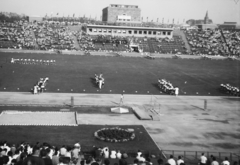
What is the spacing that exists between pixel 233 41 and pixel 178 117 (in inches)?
3642

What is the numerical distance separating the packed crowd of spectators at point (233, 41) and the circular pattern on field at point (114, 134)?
289ft

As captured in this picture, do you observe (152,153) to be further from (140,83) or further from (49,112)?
(140,83)

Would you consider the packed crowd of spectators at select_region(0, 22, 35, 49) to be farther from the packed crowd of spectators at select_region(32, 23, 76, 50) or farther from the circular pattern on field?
the circular pattern on field

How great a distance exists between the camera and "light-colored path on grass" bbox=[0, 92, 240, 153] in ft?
75.7

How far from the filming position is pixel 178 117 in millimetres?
29828

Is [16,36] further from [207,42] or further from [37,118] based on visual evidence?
[37,118]

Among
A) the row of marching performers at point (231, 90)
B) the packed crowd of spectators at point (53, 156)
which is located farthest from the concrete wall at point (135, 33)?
the packed crowd of spectators at point (53, 156)

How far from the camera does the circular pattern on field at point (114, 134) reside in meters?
22.1

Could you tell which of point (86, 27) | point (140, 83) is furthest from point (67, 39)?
point (140, 83)

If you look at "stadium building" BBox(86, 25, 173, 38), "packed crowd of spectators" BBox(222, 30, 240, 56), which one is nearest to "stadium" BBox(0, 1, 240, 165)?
"stadium building" BBox(86, 25, 173, 38)

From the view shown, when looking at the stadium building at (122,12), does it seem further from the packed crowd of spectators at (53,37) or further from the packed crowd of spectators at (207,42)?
the packed crowd of spectators at (53,37)

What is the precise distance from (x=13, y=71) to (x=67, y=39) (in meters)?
52.5

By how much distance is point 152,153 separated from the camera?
19.4 m

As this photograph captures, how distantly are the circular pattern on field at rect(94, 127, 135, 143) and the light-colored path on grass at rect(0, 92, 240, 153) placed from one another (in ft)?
6.63
